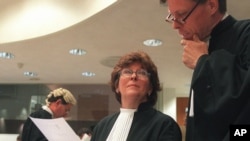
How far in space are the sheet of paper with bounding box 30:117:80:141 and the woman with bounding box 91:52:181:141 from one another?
251mm

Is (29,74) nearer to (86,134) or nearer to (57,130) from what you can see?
(86,134)

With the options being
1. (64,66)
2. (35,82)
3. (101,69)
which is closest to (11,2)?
(64,66)

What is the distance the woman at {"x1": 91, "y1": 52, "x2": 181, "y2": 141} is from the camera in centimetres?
128

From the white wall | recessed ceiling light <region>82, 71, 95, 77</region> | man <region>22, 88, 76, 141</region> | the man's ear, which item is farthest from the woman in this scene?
the white wall

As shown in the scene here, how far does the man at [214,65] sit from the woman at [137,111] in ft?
0.90

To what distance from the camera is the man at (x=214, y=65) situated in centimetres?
87

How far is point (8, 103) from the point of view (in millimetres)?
7344

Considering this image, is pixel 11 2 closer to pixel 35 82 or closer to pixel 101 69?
pixel 101 69

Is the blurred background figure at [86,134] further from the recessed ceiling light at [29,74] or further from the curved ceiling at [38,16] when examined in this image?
the recessed ceiling light at [29,74]

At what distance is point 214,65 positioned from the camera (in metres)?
0.93

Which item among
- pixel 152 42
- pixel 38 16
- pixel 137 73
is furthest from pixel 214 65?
pixel 38 16

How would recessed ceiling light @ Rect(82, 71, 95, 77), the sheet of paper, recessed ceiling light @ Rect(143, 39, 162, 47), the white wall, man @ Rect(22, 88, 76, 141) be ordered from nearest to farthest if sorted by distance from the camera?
the sheet of paper, man @ Rect(22, 88, 76, 141), recessed ceiling light @ Rect(143, 39, 162, 47), recessed ceiling light @ Rect(82, 71, 95, 77), the white wall

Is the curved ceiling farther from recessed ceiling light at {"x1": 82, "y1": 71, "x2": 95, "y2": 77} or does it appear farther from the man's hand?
the man's hand

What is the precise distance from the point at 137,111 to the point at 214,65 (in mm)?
531
